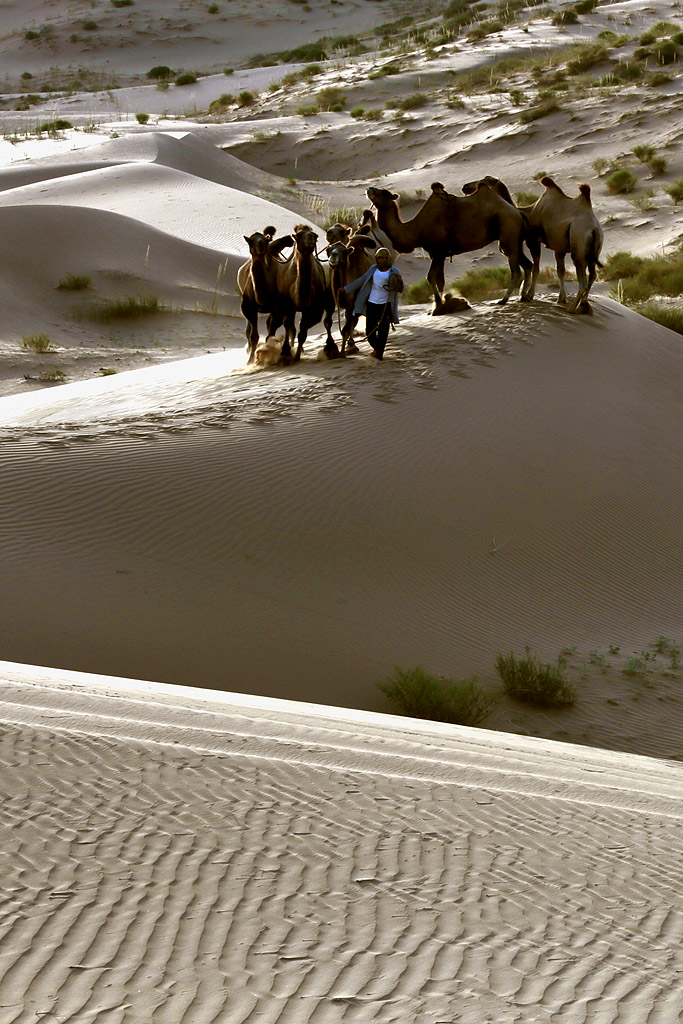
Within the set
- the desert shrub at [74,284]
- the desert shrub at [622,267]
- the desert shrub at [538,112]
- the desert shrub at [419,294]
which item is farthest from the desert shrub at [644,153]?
the desert shrub at [74,284]

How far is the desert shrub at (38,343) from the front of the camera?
58.3ft

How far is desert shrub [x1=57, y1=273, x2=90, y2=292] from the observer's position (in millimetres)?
21062

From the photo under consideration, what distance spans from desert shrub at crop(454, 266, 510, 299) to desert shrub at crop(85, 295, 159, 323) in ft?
20.9

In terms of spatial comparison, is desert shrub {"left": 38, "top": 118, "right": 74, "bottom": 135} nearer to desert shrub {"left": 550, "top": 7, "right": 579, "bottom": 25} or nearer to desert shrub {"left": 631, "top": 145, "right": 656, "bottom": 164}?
desert shrub {"left": 631, "top": 145, "right": 656, "bottom": 164}

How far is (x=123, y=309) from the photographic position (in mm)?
20594

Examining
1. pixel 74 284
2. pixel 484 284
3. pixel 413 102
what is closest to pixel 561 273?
pixel 484 284

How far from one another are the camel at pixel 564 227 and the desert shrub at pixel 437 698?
20.0 feet

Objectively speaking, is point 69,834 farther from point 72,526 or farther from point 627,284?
point 627,284

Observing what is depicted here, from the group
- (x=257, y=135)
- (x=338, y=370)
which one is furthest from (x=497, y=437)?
(x=257, y=135)

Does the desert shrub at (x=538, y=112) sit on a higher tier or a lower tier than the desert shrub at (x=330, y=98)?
lower

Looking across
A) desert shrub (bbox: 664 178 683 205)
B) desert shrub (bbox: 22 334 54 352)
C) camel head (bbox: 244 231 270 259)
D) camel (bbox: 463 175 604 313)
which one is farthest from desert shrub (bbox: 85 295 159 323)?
desert shrub (bbox: 664 178 683 205)

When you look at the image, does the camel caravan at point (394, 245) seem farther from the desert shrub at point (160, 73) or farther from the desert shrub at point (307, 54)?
the desert shrub at point (160, 73)

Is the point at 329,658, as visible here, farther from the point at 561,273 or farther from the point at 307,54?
the point at 307,54

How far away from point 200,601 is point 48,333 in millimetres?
13370
